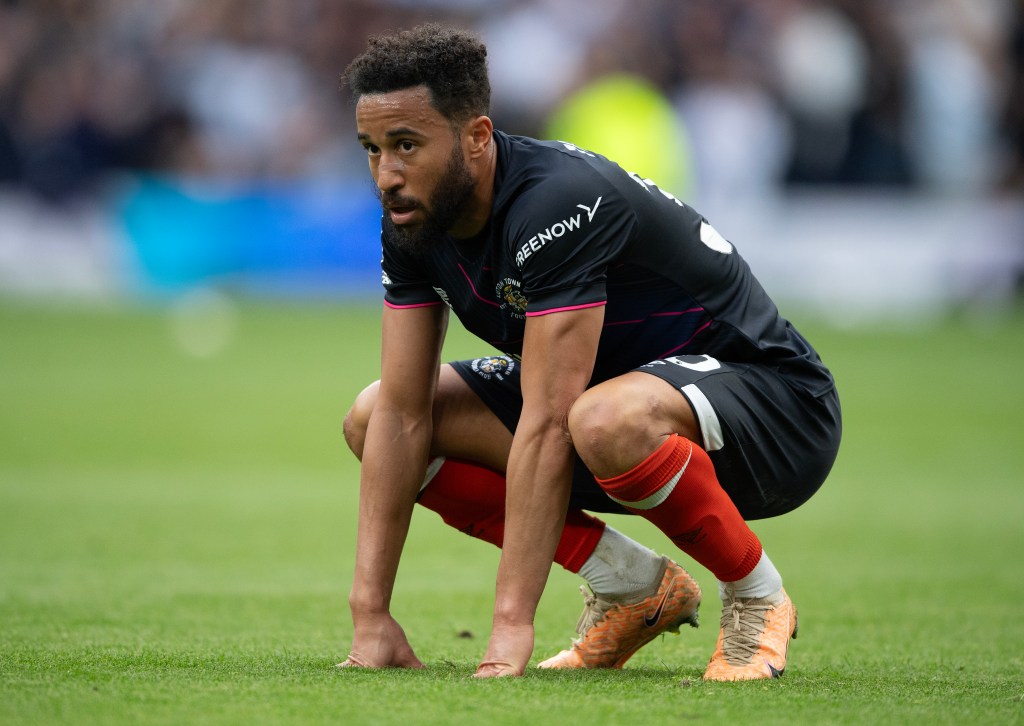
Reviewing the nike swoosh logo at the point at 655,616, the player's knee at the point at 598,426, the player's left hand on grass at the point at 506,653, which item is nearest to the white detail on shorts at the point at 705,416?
the player's knee at the point at 598,426

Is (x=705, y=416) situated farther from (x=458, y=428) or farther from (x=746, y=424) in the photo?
(x=458, y=428)

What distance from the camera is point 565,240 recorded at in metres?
3.86

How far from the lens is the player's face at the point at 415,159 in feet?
12.8

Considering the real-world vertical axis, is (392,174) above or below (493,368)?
above

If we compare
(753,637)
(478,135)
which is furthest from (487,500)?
(478,135)

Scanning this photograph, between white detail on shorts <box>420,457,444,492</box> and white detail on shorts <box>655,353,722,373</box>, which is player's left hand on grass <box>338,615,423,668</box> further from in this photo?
white detail on shorts <box>655,353,722,373</box>

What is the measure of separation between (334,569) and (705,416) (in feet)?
8.94

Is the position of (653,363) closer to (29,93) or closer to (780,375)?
(780,375)

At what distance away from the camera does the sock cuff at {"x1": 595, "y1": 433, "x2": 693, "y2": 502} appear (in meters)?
3.82

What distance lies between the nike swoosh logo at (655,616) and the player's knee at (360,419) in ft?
3.21

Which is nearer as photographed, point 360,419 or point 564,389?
point 564,389

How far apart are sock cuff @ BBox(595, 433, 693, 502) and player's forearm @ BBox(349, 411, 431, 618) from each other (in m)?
0.68

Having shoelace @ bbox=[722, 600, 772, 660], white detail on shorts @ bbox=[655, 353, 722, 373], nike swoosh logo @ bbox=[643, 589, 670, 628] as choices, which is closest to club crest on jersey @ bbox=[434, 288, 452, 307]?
white detail on shorts @ bbox=[655, 353, 722, 373]

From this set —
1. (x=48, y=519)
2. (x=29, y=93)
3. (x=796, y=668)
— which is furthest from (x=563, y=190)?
(x=29, y=93)
